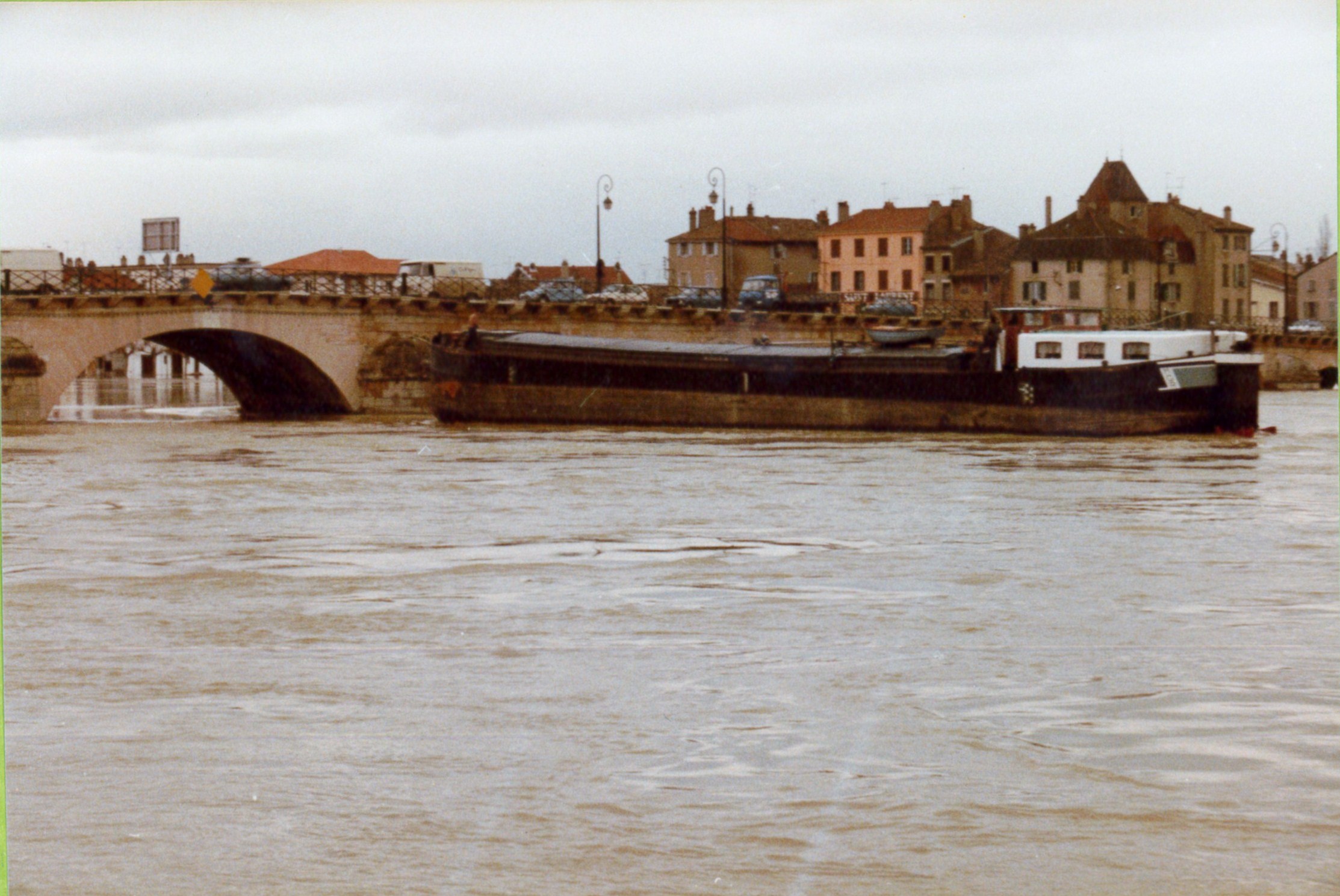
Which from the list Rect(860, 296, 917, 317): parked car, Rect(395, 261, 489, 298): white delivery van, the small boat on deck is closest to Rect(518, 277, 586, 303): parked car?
Rect(395, 261, 489, 298): white delivery van

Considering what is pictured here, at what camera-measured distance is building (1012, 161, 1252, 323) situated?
96250mm

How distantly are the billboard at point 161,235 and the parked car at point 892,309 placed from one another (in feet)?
95.8

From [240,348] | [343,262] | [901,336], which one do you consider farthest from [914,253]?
[901,336]

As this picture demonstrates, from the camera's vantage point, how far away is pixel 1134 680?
11.7 meters

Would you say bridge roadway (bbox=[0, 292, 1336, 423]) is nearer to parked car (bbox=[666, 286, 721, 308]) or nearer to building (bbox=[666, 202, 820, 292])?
parked car (bbox=[666, 286, 721, 308])

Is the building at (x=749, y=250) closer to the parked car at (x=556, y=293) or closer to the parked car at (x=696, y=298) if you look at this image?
the parked car at (x=696, y=298)

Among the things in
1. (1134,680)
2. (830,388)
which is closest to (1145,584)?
(1134,680)

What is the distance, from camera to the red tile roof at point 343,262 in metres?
120

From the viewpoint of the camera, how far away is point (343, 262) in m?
124

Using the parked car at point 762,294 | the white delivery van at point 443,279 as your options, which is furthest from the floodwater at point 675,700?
the parked car at point 762,294

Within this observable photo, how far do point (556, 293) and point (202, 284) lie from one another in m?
14.6

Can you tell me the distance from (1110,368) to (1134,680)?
32542 millimetres

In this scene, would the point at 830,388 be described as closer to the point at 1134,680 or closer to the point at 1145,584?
the point at 1145,584

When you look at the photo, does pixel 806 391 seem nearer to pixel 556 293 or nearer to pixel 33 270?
pixel 556 293
